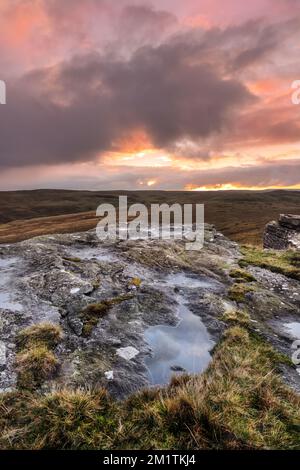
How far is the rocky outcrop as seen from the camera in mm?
24188

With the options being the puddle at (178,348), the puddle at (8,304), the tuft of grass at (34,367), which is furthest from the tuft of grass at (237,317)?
the puddle at (8,304)

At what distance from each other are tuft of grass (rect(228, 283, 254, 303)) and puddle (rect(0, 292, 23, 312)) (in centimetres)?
674

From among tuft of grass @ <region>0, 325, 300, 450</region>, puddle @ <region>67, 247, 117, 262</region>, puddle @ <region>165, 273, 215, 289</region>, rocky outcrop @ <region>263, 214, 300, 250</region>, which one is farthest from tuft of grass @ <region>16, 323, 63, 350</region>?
rocky outcrop @ <region>263, 214, 300, 250</region>

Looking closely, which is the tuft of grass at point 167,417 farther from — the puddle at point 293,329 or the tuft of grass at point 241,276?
the tuft of grass at point 241,276

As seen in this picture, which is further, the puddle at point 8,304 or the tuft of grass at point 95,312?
the puddle at point 8,304

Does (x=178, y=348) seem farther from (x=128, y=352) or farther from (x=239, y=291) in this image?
(x=239, y=291)

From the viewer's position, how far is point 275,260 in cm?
1648

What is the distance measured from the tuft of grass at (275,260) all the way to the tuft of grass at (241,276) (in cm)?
151

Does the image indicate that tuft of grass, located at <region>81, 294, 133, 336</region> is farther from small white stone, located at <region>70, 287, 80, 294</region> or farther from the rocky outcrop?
the rocky outcrop

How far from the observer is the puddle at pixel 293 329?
9303 mm

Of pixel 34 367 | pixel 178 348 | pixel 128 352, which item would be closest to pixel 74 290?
pixel 128 352

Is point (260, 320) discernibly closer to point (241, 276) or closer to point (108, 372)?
point (241, 276)

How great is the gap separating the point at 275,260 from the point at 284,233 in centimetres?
966
